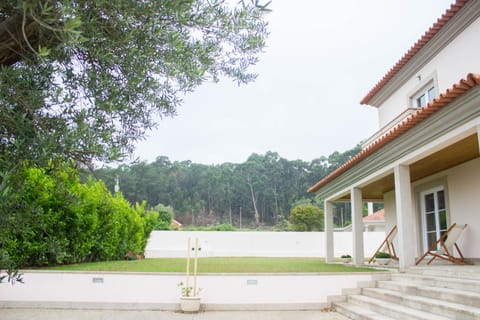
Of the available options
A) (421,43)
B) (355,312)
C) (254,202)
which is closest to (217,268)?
(355,312)

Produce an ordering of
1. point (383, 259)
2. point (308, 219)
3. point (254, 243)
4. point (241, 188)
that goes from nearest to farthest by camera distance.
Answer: point (383, 259) < point (254, 243) < point (308, 219) < point (241, 188)

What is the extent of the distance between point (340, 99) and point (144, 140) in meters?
52.4

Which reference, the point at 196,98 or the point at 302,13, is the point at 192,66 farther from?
the point at 302,13

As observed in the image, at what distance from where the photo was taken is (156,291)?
8.61 m

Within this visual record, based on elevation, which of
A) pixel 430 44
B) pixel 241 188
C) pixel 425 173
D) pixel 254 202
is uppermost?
pixel 241 188

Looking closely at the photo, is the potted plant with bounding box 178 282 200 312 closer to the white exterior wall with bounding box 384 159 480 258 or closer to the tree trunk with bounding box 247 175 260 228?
the white exterior wall with bounding box 384 159 480 258

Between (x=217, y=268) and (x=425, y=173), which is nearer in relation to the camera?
(x=217, y=268)

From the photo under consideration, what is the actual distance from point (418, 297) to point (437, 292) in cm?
44

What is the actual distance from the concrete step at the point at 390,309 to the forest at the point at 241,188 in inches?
1882

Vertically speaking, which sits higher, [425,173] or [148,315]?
[425,173]

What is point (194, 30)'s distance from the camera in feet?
11.8

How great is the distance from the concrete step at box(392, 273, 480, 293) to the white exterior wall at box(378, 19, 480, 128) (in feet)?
17.8

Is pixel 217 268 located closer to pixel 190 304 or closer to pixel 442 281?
pixel 190 304

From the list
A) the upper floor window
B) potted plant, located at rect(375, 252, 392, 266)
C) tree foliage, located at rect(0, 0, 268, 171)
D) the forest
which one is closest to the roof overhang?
the upper floor window
